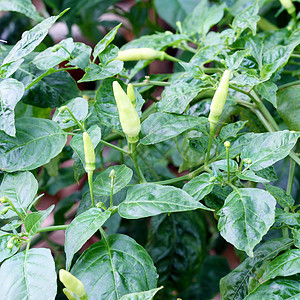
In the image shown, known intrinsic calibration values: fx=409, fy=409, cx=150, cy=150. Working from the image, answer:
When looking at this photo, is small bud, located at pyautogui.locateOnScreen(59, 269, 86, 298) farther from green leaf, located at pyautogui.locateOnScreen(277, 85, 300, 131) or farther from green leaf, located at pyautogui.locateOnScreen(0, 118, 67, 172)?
green leaf, located at pyautogui.locateOnScreen(277, 85, 300, 131)

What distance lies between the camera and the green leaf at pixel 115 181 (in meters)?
0.41

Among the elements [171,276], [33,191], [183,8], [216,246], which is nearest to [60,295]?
[171,276]

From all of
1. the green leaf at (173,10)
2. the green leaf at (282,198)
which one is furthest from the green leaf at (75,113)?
the green leaf at (173,10)

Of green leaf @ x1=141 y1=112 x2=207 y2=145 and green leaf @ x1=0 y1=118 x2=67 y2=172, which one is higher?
green leaf @ x1=141 y1=112 x2=207 y2=145

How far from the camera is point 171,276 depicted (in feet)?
2.25

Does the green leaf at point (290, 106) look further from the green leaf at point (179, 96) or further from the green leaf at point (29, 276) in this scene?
the green leaf at point (29, 276)

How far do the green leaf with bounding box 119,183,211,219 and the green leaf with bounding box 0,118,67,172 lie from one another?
0.33 feet

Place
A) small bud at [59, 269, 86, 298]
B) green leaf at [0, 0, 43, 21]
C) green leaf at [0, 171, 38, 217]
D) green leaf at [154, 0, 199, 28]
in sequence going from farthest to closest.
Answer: green leaf at [154, 0, 199, 28]
green leaf at [0, 0, 43, 21]
green leaf at [0, 171, 38, 217]
small bud at [59, 269, 86, 298]

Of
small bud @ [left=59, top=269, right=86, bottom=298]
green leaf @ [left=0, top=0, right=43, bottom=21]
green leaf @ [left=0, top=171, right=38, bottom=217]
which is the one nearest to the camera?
small bud @ [left=59, top=269, right=86, bottom=298]

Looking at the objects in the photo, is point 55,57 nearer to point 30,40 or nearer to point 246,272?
point 30,40

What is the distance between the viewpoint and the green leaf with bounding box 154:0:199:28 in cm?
93

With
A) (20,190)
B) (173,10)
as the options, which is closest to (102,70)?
(20,190)

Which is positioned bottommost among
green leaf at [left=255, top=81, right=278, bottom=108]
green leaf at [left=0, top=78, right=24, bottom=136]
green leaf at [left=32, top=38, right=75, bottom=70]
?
green leaf at [left=255, top=81, right=278, bottom=108]

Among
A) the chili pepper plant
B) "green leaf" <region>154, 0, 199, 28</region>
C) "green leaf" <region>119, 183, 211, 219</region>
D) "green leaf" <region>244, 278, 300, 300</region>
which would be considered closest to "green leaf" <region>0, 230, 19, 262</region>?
the chili pepper plant
